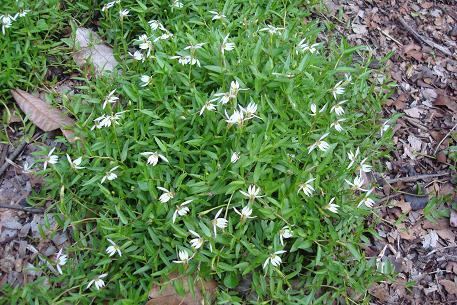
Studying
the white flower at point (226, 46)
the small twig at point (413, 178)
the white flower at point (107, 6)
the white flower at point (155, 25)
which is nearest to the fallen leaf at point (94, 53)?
the white flower at point (107, 6)

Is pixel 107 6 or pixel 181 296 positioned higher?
pixel 107 6

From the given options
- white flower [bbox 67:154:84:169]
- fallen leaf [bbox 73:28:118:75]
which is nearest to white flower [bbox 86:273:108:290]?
white flower [bbox 67:154:84:169]

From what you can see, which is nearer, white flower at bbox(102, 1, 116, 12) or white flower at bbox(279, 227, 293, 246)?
white flower at bbox(279, 227, 293, 246)

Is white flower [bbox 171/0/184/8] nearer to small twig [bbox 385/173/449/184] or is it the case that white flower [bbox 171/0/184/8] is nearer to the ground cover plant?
the ground cover plant

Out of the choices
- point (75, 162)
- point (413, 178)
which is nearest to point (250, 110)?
point (75, 162)

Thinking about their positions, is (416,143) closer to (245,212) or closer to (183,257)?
→ (245,212)

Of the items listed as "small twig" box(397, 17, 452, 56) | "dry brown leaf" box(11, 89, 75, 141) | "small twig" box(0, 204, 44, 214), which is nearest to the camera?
"small twig" box(0, 204, 44, 214)

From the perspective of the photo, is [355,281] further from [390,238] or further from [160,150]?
[160,150]
